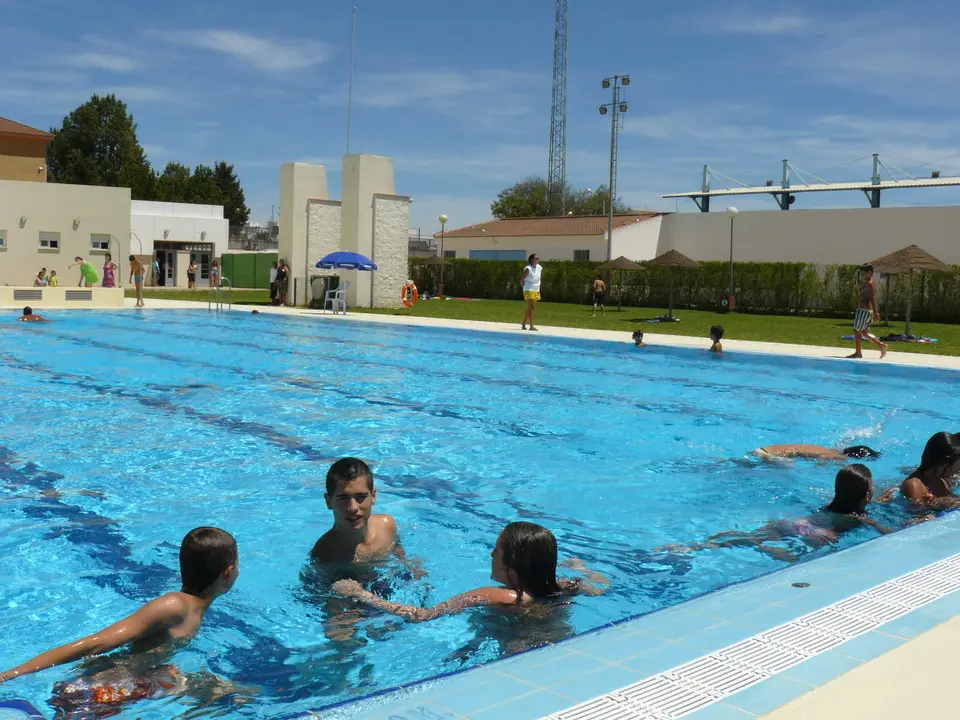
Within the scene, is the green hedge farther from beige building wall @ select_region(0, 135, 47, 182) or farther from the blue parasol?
beige building wall @ select_region(0, 135, 47, 182)

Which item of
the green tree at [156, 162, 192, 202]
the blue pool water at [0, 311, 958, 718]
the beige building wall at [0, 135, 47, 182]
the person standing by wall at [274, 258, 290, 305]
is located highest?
the green tree at [156, 162, 192, 202]

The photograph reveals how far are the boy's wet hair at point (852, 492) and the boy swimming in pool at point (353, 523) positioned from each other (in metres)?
2.92

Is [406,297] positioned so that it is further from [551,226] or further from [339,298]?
[551,226]

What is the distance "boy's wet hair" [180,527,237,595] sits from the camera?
3482 millimetres

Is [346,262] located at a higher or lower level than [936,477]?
higher

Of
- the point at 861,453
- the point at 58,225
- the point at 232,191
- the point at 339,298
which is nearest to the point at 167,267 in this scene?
the point at 58,225

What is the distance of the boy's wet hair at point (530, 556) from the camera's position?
3879mm

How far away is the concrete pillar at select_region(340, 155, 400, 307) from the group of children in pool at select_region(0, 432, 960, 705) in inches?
899

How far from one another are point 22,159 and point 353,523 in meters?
47.3

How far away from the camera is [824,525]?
5.59 m

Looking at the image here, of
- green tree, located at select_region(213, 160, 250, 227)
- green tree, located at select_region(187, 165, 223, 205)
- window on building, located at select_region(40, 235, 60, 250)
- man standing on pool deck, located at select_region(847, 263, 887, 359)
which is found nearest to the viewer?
man standing on pool deck, located at select_region(847, 263, 887, 359)

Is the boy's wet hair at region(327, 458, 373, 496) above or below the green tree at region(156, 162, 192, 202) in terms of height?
below

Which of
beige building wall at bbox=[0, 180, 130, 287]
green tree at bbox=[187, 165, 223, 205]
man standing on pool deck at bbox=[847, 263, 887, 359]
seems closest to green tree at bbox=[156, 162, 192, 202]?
green tree at bbox=[187, 165, 223, 205]

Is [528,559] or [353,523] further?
[353,523]
